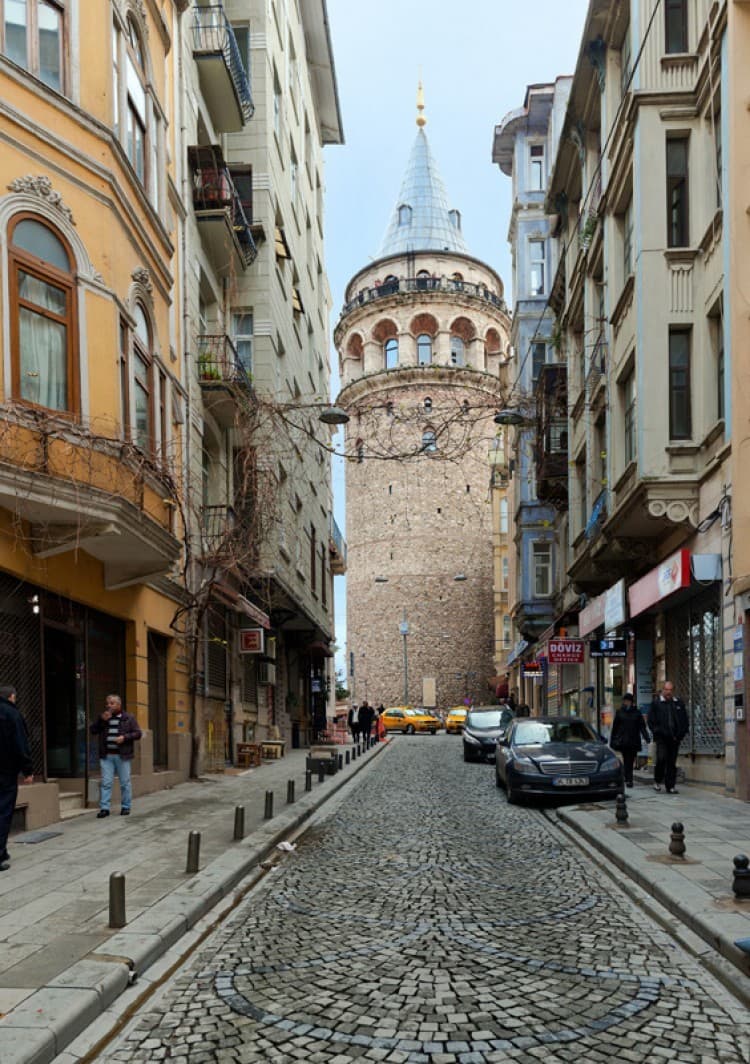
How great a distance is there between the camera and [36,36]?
11.8 m

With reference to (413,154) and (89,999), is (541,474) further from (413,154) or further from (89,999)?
(413,154)

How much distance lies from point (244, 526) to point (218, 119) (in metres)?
9.91

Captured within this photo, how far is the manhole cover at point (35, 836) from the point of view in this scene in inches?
416

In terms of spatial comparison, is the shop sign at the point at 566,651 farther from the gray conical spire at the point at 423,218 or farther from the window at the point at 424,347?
the gray conical spire at the point at 423,218

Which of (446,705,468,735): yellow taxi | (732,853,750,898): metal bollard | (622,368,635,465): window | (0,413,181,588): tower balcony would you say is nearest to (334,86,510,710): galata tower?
(446,705,468,735): yellow taxi

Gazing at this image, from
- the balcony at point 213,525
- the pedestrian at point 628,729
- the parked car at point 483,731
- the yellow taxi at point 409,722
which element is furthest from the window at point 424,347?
the pedestrian at point 628,729

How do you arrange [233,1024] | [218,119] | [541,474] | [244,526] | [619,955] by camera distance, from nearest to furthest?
[233,1024]
[619,955]
[244,526]
[218,119]
[541,474]

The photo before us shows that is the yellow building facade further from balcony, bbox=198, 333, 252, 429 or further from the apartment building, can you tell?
the apartment building

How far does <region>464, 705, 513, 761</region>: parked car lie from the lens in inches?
960

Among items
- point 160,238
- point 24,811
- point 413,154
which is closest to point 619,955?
point 24,811

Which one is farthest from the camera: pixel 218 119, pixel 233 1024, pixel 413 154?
pixel 413 154

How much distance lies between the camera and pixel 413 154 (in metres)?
65.6

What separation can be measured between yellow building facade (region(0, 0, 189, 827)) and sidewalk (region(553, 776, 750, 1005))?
6.71 metres

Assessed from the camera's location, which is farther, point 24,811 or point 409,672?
point 409,672
